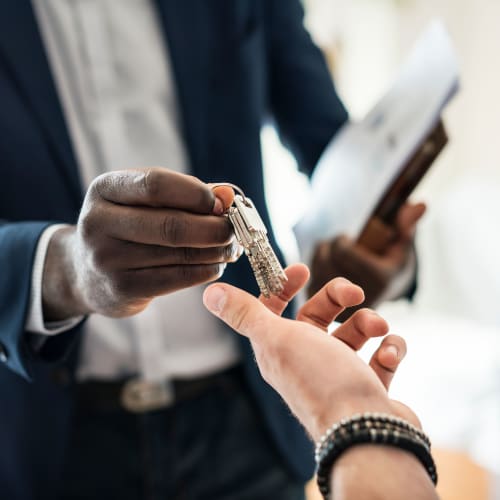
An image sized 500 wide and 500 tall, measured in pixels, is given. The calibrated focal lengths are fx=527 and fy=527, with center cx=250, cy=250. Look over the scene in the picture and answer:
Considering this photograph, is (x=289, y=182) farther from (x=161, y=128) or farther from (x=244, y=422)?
(x=244, y=422)

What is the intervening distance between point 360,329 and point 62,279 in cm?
20

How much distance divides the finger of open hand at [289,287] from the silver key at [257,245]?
18mm

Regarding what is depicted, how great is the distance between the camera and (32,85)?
0.48 m

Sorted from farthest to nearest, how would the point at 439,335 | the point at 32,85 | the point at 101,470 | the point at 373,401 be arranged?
the point at 439,335
the point at 101,470
the point at 32,85
the point at 373,401

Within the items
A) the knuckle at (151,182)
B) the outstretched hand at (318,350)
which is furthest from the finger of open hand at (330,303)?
the knuckle at (151,182)

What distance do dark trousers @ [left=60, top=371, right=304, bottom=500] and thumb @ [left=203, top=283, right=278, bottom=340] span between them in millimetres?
327

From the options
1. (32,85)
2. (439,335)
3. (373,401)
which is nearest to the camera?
(373,401)

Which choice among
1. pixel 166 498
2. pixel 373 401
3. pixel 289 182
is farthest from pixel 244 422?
pixel 373 401

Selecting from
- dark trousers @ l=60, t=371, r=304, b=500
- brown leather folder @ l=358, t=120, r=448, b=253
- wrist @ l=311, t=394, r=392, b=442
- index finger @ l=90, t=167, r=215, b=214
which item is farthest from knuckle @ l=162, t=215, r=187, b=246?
dark trousers @ l=60, t=371, r=304, b=500

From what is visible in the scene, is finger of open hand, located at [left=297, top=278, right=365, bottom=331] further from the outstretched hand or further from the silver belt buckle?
the silver belt buckle

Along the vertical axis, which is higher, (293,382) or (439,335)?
(293,382)

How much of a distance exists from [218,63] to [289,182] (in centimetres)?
18

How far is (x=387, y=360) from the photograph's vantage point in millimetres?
273

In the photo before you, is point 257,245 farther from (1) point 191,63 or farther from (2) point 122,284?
(1) point 191,63
